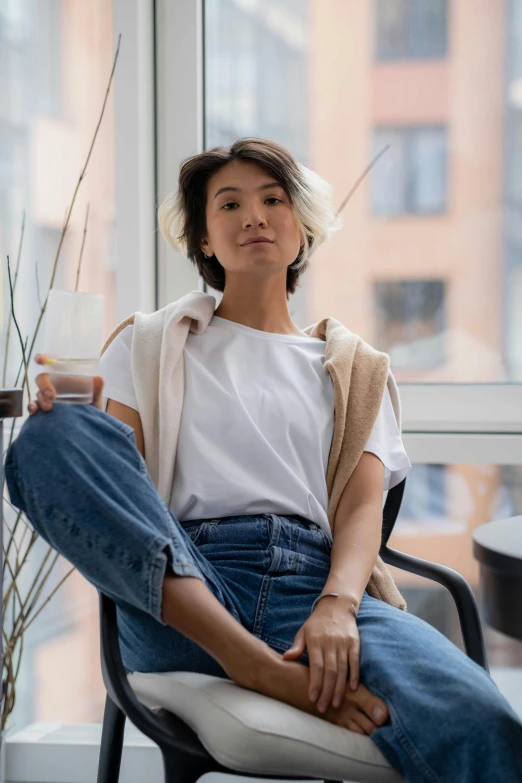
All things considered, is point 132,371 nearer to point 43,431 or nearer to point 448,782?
point 43,431

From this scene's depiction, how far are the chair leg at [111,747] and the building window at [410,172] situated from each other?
1271 mm

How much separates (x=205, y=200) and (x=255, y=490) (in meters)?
0.59

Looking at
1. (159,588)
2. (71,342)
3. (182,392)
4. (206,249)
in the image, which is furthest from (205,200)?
(159,588)

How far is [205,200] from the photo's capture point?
165 centimetres

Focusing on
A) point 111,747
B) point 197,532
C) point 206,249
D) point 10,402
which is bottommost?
point 111,747

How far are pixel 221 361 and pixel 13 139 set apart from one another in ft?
3.03

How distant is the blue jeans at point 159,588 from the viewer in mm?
1050

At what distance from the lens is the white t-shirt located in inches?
55.8

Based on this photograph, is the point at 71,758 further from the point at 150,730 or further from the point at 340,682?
the point at 340,682

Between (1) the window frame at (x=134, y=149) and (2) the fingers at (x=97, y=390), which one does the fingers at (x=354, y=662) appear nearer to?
(2) the fingers at (x=97, y=390)

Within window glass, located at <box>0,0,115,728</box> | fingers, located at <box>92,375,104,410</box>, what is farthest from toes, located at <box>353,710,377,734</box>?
window glass, located at <box>0,0,115,728</box>

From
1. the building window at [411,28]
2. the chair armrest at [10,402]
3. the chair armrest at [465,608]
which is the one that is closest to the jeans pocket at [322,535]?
the chair armrest at [465,608]

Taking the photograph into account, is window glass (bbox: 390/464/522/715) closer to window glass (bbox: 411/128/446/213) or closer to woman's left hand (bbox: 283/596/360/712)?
window glass (bbox: 411/128/446/213)

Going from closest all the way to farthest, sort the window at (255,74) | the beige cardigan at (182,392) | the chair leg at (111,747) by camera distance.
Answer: the chair leg at (111,747) < the beige cardigan at (182,392) < the window at (255,74)
